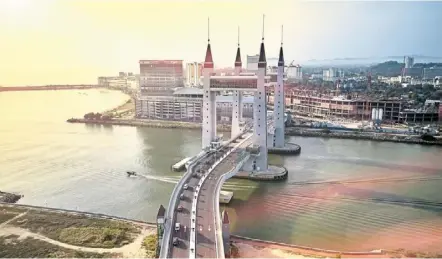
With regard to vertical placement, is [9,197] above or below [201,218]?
below

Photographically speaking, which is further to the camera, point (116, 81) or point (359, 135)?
point (116, 81)

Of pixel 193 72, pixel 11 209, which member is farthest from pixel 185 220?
pixel 193 72

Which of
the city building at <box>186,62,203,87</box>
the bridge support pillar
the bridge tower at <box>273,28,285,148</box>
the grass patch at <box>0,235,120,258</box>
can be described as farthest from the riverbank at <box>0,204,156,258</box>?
the city building at <box>186,62,203,87</box>

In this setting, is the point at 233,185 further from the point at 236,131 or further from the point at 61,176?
the point at 61,176

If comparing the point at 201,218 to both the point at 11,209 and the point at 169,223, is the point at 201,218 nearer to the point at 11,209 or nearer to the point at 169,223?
the point at 169,223

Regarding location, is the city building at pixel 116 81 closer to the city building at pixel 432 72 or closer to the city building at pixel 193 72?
the city building at pixel 193 72

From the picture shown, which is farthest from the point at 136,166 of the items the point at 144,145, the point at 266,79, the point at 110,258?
the point at 110,258

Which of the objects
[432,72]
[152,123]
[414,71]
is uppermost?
[414,71]
